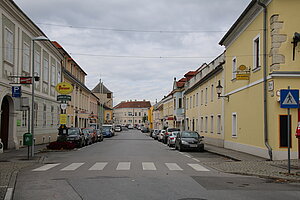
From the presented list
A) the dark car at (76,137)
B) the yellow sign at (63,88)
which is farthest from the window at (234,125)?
the yellow sign at (63,88)

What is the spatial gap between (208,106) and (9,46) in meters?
19.0

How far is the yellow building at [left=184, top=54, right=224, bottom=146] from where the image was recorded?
29.9m

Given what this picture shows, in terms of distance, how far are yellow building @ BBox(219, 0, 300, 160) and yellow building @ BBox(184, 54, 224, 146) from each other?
6.39 metres

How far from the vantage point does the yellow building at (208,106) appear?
29877 millimetres

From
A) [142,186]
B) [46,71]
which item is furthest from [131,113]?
[142,186]

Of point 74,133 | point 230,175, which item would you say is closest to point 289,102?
point 230,175

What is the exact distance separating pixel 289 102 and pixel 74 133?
20437 mm

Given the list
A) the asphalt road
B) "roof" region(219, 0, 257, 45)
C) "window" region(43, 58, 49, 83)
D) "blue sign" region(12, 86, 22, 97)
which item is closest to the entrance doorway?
"blue sign" region(12, 86, 22, 97)

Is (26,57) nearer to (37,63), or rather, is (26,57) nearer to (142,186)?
(37,63)

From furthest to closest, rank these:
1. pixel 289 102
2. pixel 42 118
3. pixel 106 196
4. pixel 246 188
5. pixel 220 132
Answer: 1. pixel 42 118
2. pixel 220 132
3. pixel 289 102
4. pixel 246 188
5. pixel 106 196

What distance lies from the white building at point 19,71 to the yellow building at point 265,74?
1219 centimetres

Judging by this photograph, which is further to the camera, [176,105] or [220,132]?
[176,105]

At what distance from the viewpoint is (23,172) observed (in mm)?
13000

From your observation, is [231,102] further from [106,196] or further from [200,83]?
[106,196]
